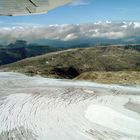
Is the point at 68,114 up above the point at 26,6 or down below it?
below

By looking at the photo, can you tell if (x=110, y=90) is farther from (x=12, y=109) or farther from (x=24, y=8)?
(x=24, y=8)

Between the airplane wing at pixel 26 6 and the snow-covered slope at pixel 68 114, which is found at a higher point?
the airplane wing at pixel 26 6

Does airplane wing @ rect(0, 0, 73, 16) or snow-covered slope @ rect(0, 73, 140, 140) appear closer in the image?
airplane wing @ rect(0, 0, 73, 16)

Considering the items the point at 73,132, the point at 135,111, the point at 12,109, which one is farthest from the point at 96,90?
the point at 73,132

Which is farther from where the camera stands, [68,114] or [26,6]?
[68,114]
